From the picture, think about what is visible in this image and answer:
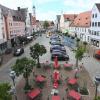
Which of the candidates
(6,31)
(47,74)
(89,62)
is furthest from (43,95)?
(6,31)

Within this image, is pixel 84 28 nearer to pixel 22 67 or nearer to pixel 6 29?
pixel 6 29

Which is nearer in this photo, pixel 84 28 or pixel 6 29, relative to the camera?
pixel 6 29

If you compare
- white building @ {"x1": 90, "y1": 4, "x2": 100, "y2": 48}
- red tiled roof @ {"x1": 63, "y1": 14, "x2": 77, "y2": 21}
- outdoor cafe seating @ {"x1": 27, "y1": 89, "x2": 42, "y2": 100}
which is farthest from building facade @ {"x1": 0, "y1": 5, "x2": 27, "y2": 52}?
red tiled roof @ {"x1": 63, "y1": 14, "x2": 77, "y2": 21}

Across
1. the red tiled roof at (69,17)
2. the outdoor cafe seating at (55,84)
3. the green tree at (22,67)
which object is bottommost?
the outdoor cafe seating at (55,84)

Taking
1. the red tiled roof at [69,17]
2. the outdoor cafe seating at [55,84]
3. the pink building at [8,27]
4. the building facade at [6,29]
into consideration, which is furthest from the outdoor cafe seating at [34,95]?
the red tiled roof at [69,17]

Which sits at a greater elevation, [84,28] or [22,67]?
[84,28]

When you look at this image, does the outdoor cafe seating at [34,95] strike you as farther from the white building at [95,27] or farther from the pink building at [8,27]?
the white building at [95,27]

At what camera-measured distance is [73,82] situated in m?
26.0

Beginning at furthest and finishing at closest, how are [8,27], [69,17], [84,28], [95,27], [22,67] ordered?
[69,17] → [84,28] → [8,27] → [95,27] → [22,67]

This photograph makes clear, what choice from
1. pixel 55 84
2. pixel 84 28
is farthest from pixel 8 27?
pixel 55 84

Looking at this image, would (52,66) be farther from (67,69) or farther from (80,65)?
(80,65)

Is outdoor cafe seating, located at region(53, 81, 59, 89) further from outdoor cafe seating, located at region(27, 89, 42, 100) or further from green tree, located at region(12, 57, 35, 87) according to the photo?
green tree, located at region(12, 57, 35, 87)

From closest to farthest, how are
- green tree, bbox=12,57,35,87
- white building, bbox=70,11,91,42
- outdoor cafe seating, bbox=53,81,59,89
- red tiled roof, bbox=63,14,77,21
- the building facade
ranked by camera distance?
green tree, bbox=12,57,35,87 < outdoor cafe seating, bbox=53,81,59,89 < the building facade < white building, bbox=70,11,91,42 < red tiled roof, bbox=63,14,77,21

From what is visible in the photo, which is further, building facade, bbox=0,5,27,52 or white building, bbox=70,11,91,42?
white building, bbox=70,11,91,42
